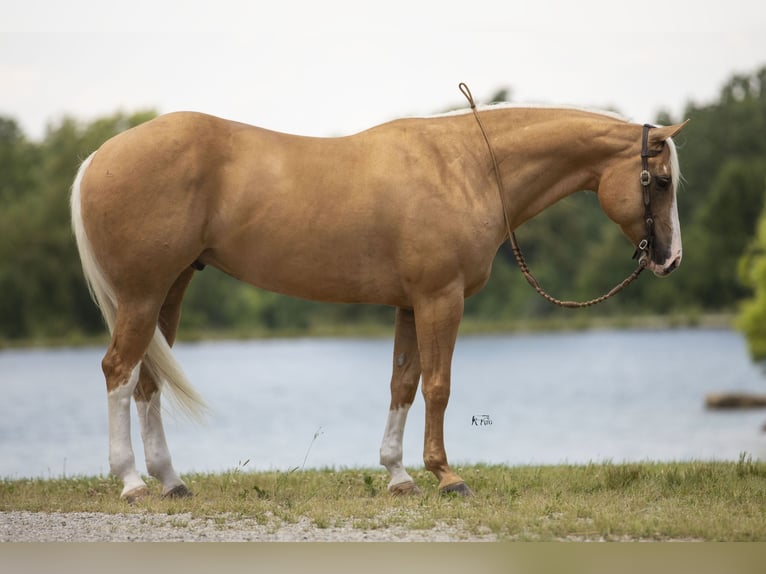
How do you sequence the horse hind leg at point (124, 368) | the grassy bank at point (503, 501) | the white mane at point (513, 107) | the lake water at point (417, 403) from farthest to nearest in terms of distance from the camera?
the lake water at point (417, 403) → the white mane at point (513, 107) → the horse hind leg at point (124, 368) → the grassy bank at point (503, 501)

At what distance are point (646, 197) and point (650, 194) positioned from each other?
0.05 m

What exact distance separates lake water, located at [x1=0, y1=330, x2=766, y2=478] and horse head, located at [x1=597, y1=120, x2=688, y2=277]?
65.4 inches

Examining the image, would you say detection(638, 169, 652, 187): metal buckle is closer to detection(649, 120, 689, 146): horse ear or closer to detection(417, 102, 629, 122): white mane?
detection(649, 120, 689, 146): horse ear

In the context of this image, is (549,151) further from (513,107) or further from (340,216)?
(340,216)

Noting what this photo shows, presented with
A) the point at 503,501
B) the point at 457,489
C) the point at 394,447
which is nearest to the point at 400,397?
the point at 394,447

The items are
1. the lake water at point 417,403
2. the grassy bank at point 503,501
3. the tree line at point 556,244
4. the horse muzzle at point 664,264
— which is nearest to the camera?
the grassy bank at point 503,501

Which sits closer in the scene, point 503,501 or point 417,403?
point 503,501

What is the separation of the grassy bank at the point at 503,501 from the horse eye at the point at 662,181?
2.02 m

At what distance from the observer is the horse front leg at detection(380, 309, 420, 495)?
694cm

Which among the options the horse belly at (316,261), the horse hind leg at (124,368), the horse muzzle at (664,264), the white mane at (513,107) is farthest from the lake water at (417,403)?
the white mane at (513,107)

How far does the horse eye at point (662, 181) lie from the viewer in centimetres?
675

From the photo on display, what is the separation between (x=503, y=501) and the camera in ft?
21.6

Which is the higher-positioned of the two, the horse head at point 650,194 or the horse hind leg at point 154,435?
the horse head at point 650,194

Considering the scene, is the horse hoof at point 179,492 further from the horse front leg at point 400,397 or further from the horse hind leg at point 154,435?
the horse front leg at point 400,397
